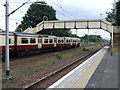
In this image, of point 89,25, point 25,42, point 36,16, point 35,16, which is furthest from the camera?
point 36,16

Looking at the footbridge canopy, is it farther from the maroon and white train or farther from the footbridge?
the maroon and white train

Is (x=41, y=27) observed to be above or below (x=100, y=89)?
above

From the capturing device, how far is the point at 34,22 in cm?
4925

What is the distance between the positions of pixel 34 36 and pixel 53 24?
621 inches

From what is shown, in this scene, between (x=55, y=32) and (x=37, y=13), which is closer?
(x=37, y=13)

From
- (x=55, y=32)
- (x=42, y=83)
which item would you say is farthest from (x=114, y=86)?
(x=55, y=32)

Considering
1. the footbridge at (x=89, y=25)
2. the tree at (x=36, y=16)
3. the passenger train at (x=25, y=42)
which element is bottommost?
the passenger train at (x=25, y=42)

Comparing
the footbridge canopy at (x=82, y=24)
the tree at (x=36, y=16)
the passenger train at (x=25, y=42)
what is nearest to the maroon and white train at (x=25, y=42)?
the passenger train at (x=25, y=42)

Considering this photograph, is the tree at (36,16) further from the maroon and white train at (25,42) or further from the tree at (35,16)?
the maroon and white train at (25,42)

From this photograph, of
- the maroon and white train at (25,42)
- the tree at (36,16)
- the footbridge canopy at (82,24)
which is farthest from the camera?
the tree at (36,16)

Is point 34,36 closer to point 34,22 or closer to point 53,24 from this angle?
point 53,24

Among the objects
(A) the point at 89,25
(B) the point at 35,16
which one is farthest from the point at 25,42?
(B) the point at 35,16

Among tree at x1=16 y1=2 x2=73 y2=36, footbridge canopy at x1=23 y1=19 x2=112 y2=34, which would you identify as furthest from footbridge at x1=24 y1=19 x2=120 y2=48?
tree at x1=16 y1=2 x2=73 y2=36

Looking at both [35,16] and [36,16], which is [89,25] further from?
[36,16]
